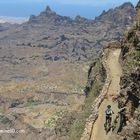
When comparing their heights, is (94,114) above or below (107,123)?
below

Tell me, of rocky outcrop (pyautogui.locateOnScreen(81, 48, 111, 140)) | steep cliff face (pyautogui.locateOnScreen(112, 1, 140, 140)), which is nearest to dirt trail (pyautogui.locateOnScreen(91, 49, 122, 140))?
rocky outcrop (pyautogui.locateOnScreen(81, 48, 111, 140))

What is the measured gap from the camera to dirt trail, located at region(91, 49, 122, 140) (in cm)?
3194

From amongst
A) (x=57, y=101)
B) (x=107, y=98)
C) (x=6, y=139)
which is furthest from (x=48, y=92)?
(x=107, y=98)

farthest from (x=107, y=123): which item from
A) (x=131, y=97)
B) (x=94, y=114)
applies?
(x=94, y=114)

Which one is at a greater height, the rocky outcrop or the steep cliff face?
the steep cliff face

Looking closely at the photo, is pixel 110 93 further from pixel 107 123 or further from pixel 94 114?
pixel 107 123

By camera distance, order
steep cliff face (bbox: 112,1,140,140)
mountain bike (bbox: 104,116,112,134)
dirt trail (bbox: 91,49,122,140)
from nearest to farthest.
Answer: steep cliff face (bbox: 112,1,140,140), mountain bike (bbox: 104,116,112,134), dirt trail (bbox: 91,49,122,140)

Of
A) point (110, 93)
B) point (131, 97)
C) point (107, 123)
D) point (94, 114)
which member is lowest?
point (94, 114)

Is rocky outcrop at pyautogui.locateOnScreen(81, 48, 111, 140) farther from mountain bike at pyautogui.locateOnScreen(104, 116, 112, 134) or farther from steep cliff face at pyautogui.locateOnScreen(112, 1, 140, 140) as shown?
steep cliff face at pyautogui.locateOnScreen(112, 1, 140, 140)

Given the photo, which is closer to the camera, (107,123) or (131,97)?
(131,97)

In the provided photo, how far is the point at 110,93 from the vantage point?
128 ft

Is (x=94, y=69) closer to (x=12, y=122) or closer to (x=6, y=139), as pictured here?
(x=6, y=139)

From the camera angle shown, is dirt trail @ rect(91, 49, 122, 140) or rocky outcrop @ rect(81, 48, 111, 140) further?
rocky outcrop @ rect(81, 48, 111, 140)

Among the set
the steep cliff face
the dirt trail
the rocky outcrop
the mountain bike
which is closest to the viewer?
the steep cliff face
